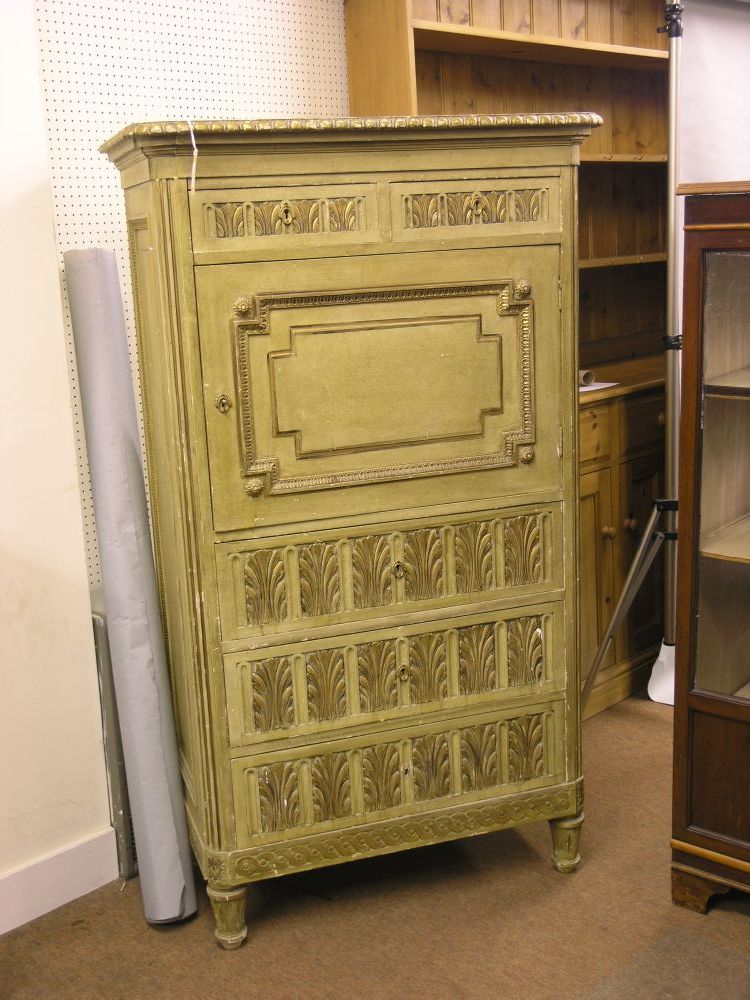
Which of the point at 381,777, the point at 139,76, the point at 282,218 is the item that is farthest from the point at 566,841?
the point at 139,76

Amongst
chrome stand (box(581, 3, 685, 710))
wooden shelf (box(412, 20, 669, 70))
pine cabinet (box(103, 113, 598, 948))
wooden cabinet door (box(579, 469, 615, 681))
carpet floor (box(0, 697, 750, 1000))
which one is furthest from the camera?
wooden cabinet door (box(579, 469, 615, 681))

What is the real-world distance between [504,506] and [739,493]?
1.76 ft

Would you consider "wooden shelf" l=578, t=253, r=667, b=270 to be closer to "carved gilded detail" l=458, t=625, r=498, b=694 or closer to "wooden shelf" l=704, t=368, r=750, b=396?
"wooden shelf" l=704, t=368, r=750, b=396

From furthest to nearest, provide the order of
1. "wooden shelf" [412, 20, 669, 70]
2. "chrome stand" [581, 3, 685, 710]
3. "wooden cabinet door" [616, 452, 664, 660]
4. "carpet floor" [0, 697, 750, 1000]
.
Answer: "wooden cabinet door" [616, 452, 664, 660] → "chrome stand" [581, 3, 685, 710] → "wooden shelf" [412, 20, 669, 70] → "carpet floor" [0, 697, 750, 1000]

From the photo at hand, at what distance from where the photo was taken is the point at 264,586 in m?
2.31

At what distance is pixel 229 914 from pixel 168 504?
0.91m

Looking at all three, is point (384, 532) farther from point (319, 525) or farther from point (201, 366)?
point (201, 366)

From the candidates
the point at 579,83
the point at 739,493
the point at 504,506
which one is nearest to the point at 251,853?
the point at 504,506

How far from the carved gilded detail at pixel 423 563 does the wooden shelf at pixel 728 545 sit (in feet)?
1.91

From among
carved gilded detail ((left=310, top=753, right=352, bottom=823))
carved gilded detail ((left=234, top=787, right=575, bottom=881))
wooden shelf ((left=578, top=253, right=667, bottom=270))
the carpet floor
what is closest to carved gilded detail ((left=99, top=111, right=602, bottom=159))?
wooden shelf ((left=578, top=253, right=667, bottom=270))

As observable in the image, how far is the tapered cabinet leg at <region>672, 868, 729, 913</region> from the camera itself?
2.47 m

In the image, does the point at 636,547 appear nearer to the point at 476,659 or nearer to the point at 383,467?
the point at 476,659

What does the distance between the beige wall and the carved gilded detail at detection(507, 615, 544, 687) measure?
1.00m

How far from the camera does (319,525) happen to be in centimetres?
232
